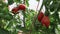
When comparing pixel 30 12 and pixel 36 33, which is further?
pixel 30 12

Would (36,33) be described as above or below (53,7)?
below

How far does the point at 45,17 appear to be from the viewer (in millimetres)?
682

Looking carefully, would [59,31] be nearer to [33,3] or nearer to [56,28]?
[56,28]

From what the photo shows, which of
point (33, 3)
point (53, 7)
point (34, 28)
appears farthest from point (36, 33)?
point (33, 3)

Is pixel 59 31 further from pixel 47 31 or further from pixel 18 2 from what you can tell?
pixel 18 2

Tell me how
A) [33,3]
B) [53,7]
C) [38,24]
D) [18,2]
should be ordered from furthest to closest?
1. [33,3]
2. [18,2]
3. [38,24]
4. [53,7]

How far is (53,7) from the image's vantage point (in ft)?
2.07

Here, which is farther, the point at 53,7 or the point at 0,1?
the point at 0,1

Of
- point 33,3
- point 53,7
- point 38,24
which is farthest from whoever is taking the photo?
point 33,3

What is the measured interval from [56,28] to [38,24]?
84 millimetres

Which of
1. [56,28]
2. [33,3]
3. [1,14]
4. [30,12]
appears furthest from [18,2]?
[33,3]

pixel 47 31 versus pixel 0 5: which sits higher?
pixel 0 5

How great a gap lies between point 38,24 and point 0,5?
0.66 feet

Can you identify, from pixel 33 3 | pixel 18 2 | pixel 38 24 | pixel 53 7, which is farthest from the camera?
pixel 33 3
